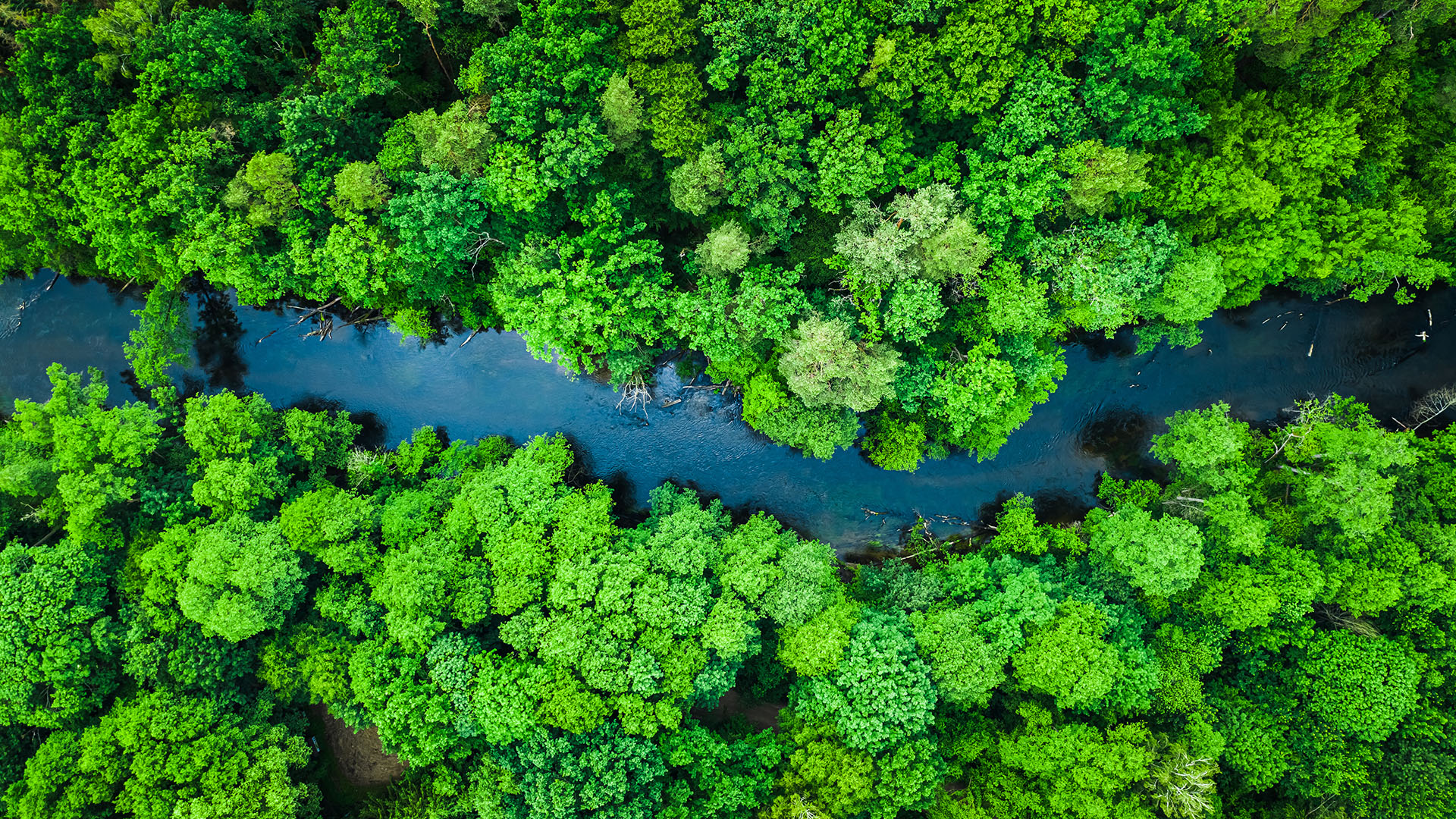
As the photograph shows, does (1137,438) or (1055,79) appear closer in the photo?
(1055,79)

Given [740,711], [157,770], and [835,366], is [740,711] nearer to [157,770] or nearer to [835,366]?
[835,366]

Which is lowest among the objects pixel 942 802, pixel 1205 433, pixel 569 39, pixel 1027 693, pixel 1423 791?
pixel 942 802

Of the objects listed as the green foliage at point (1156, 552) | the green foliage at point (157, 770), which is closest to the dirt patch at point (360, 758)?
the green foliage at point (157, 770)

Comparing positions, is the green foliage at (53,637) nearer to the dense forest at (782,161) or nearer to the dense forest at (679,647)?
the dense forest at (679,647)

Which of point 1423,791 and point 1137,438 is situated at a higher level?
point 1137,438

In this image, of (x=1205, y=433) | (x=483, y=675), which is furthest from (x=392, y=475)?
(x=1205, y=433)

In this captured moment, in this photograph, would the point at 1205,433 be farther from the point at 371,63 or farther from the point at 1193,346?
the point at 371,63

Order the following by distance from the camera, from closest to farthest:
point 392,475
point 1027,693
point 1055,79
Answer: point 1055,79
point 1027,693
point 392,475
